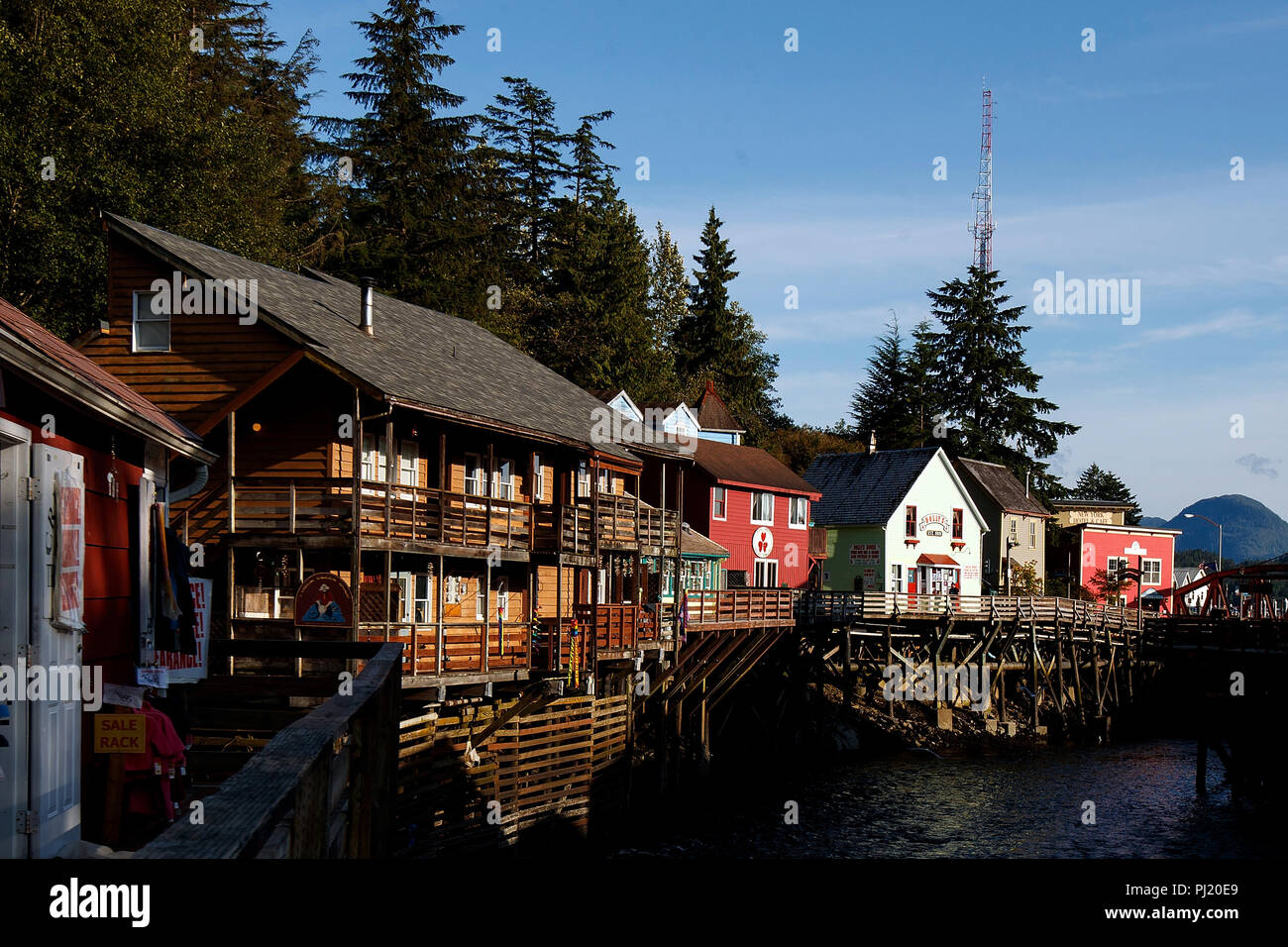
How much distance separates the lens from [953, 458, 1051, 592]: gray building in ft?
224

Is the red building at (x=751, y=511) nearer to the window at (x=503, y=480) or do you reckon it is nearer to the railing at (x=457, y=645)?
the window at (x=503, y=480)

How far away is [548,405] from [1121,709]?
34.1 meters

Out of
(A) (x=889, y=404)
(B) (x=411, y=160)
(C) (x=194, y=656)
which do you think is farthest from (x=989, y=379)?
(C) (x=194, y=656)

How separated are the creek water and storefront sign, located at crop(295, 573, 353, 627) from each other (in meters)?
9.41

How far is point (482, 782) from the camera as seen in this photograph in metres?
23.8

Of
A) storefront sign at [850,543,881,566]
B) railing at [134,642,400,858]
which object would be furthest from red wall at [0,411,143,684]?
storefront sign at [850,543,881,566]

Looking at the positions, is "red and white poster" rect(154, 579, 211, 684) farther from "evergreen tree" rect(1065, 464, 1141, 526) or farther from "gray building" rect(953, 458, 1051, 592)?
"evergreen tree" rect(1065, 464, 1141, 526)

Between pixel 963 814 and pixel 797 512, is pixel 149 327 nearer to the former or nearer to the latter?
pixel 963 814

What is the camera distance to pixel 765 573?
53.9 metres

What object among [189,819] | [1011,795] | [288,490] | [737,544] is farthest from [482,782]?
[737,544]

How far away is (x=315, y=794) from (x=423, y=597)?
23.2 metres

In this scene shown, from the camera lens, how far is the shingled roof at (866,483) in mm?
58562
